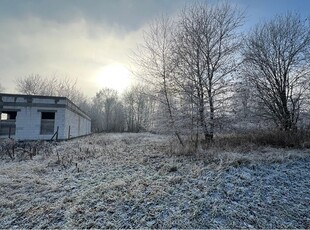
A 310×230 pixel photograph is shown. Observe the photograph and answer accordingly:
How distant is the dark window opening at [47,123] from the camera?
1616 cm

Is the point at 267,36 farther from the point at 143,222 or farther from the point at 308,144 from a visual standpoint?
the point at 143,222

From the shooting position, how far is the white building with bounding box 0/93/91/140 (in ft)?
51.1

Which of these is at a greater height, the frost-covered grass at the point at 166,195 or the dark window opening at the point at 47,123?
the dark window opening at the point at 47,123

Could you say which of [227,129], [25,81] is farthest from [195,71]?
[25,81]

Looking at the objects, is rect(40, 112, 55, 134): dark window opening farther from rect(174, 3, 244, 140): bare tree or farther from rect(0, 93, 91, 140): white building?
rect(174, 3, 244, 140): bare tree

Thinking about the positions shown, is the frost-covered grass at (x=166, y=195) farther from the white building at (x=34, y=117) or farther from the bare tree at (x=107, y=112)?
the bare tree at (x=107, y=112)

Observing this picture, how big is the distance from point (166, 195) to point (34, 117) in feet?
50.3

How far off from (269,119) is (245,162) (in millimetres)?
7990

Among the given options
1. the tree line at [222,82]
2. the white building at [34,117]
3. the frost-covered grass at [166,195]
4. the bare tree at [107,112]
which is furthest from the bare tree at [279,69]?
the bare tree at [107,112]

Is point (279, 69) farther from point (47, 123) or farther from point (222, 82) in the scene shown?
point (47, 123)

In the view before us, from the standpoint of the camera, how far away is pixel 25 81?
40750mm

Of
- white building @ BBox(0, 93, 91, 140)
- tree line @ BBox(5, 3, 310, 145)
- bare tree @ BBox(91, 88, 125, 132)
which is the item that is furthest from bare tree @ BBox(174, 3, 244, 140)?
bare tree @ BBox(91, 88, 125, 132)

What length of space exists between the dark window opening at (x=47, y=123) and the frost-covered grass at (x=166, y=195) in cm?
1053

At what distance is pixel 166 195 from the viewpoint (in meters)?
4.12
